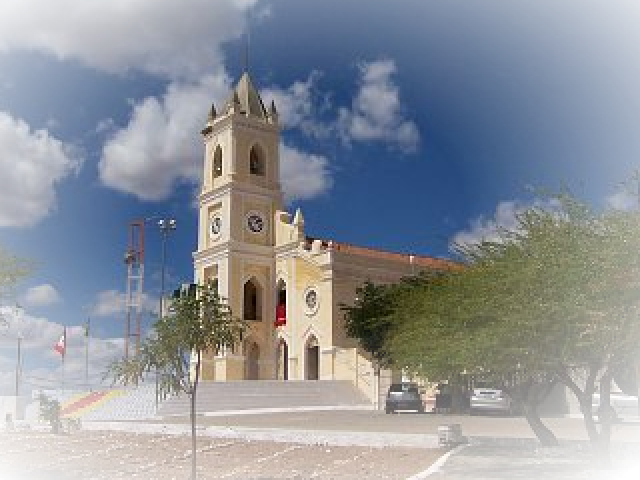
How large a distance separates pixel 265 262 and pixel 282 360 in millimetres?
6928

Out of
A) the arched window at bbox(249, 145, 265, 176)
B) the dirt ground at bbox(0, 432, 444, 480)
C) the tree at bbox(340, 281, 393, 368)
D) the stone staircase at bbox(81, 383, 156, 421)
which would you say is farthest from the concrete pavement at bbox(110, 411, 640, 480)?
the arched window at bbox(249, 145, 265, 176)

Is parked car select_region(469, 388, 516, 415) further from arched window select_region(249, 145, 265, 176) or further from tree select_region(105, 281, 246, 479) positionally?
arched window select_region(249, 145, 265, 176)

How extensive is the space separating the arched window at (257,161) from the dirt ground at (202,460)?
38.8 meters

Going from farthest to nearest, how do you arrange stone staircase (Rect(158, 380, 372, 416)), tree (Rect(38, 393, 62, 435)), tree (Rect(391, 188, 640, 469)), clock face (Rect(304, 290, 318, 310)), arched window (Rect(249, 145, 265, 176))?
arched window (Rect(249, 145, 265, 176))
clock face (Rect(304, 290, 318, 310))
stone staircase (Rect(158, 380, 372, 416))
tree (Rect(38, 393, 62, 435))
tree (Rect(391, 188, 640, 469))

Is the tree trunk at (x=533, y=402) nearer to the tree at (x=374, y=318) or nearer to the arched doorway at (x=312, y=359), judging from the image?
the tree at (x=374, y=318)

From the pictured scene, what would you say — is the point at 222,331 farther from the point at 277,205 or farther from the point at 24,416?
the point at 277,205

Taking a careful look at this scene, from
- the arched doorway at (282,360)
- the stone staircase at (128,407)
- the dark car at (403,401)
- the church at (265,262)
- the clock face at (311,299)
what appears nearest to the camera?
the stone staircase at (128,407)

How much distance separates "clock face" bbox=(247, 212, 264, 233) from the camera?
6291 cm

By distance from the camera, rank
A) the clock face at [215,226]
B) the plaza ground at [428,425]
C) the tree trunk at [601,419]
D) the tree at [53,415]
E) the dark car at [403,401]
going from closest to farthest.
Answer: the tree trunk at [601,419]
the plaza ground at [428,425]
the tree at [53,415]
the dark car at [403,401]
the clock face at [215,226]

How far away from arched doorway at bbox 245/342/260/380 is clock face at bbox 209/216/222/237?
826 cm

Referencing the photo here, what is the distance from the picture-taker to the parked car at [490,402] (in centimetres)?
3653

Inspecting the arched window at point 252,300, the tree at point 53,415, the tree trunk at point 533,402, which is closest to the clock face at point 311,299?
the arched window at point 252,300

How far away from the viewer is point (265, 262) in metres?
62.8

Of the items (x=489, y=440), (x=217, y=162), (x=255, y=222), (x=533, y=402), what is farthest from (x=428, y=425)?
(x=217, y=162)
